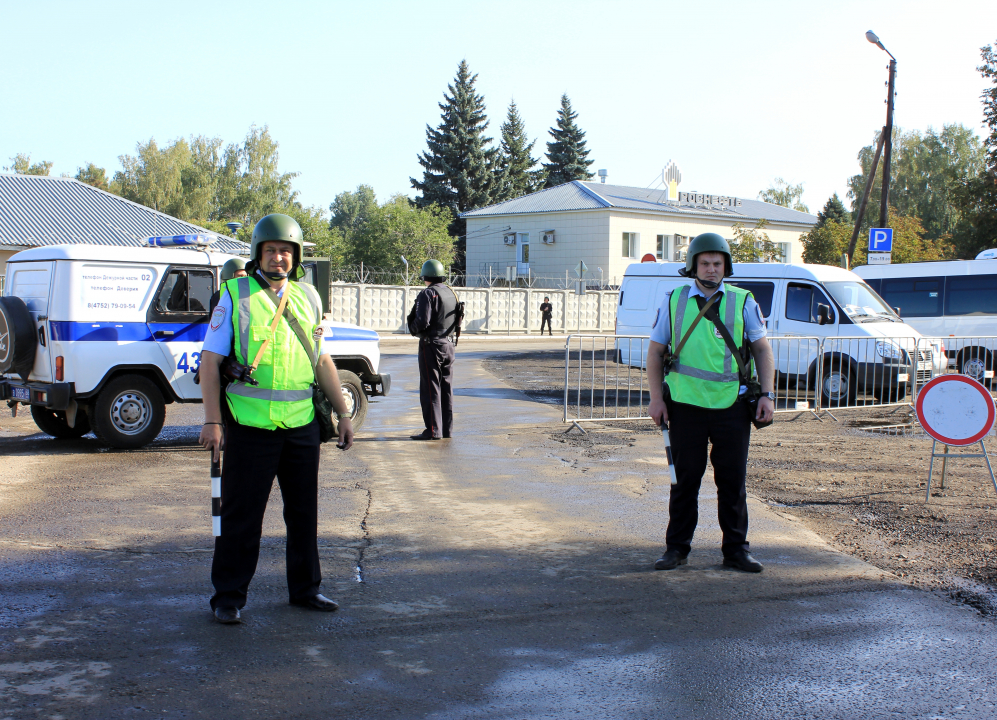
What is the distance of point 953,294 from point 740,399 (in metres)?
15.5

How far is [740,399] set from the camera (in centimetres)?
528

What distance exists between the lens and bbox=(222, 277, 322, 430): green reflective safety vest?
4262mm

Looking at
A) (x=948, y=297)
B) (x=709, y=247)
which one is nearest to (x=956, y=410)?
(x=709, y=247)

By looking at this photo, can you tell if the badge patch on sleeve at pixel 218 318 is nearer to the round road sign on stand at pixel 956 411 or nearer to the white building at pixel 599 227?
the round road sign on stand at pixel 956 411

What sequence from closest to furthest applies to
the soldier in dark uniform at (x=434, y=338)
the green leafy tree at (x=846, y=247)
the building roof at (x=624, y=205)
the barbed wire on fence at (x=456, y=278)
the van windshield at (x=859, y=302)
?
the soldier in dark uniform at (x=434, y=338) → the van windshield at (x=859, y=302) → the green leafy tree at (x=846, y=247) → the barbed wire on fence at (x=456, y=278) → the building roof at (x=624, y=205)

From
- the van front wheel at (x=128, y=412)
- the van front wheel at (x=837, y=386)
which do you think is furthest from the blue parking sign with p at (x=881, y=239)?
the van front wheel at (x=128, y=412)

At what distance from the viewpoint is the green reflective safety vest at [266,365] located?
4.26 m

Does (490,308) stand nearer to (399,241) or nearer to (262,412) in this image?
(399,241)

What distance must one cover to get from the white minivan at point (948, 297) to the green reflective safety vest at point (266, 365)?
1567 centimetres

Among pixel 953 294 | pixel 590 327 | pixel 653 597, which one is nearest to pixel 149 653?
pixel 653 597

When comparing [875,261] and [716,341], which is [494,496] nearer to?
[716,341]

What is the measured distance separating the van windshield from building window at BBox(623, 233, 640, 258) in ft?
104

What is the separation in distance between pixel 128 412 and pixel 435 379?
325cm

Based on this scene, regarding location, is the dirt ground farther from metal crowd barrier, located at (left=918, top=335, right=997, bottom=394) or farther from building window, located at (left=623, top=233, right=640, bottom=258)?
building window, located at (left=623, top=233, right=640, bottom=258)
